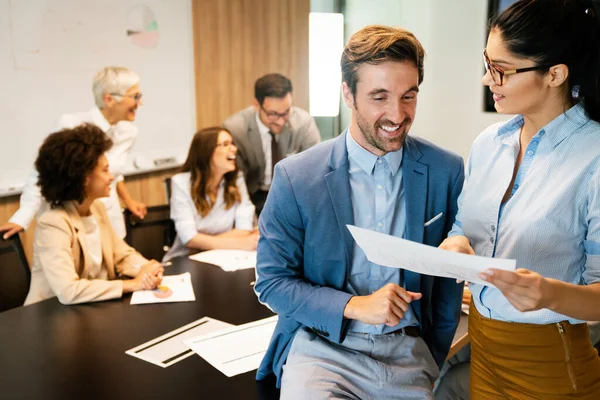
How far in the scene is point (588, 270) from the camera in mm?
1352

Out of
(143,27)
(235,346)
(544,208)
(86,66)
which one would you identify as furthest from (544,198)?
(143,27)

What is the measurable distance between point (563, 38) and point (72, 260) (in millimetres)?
1989

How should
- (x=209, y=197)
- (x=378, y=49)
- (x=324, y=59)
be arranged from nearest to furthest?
(x=378, y=49) → (x=209, y=197) → (x=324, y=59)

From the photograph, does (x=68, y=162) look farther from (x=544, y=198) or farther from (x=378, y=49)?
(x=544, y=198)

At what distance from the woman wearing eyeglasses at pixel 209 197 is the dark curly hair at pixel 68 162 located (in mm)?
741

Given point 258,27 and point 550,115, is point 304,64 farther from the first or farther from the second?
point 550,115

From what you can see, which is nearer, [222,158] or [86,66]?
[222,158]

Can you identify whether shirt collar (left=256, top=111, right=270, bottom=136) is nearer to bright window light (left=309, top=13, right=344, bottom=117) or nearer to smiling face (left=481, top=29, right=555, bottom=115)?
bright window light (left=309, top=13, right=344, bottom=117)

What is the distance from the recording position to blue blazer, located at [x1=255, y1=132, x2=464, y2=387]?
5.04ft

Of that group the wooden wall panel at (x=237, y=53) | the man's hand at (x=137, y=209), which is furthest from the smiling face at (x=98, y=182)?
the wooden wall panel at (x=237, y=53)

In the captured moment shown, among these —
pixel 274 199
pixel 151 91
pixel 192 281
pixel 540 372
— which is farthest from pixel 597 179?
pixel 151 91

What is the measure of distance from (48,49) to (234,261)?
1895 mm

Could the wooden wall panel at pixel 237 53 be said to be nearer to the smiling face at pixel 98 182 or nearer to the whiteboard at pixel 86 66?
the whiteboard at pixel 86 66

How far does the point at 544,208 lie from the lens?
136 cm
